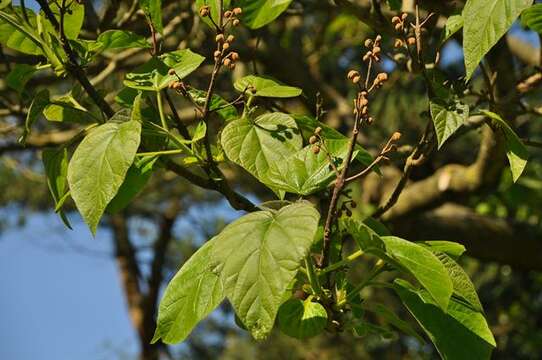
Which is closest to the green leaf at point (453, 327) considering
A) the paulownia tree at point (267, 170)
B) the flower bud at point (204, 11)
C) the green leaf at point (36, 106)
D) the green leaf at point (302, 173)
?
the paulownia tree at point (267, 170)

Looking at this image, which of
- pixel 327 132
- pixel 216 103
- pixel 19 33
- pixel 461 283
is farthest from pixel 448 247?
pixel 19 33

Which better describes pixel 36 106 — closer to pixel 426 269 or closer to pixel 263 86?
pixel 263 86

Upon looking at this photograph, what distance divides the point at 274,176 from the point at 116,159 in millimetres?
170

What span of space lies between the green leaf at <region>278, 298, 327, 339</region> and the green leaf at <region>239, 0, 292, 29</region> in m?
0.37

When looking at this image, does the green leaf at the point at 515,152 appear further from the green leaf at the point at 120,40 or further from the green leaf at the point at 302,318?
the green leaf at the point at 120,40

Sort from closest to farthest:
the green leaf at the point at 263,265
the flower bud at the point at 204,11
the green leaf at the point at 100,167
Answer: the green leaf at the point at 263,265 → the green leaf at the point at 100,167 → the flower bud at the point at 204,11

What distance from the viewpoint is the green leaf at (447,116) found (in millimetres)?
908

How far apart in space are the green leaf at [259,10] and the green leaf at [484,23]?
27 centimetres

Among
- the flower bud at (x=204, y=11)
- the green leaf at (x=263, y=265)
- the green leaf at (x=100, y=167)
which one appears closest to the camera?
the green leaf at (x=263, y=265)

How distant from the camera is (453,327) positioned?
2.86 ft

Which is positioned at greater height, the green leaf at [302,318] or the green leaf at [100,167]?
the green leaf at [100,167]

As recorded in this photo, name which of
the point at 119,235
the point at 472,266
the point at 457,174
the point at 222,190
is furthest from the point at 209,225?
the point at 222,190

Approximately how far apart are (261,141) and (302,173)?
0.06 m

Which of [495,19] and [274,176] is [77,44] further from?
[495,19]
